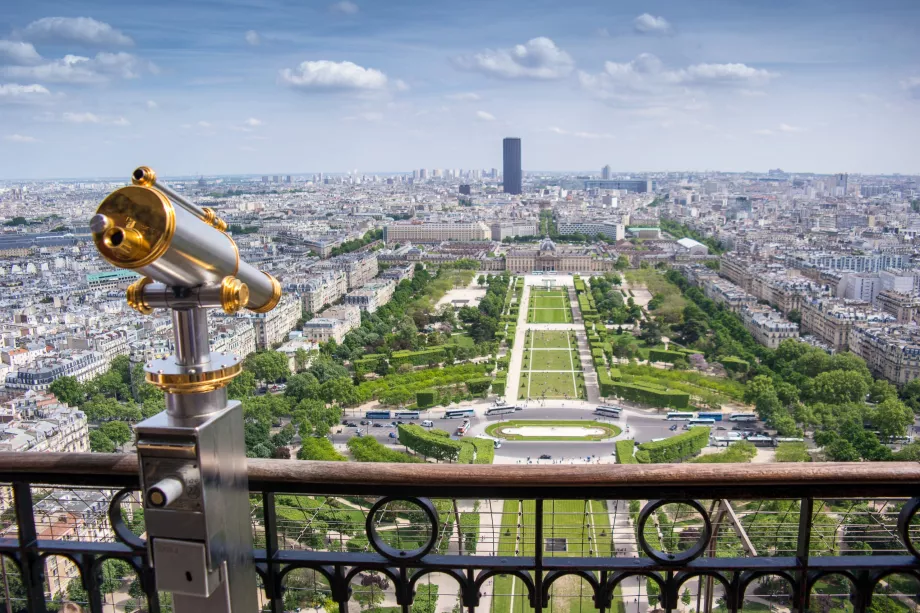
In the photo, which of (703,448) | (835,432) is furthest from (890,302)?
(703,448)

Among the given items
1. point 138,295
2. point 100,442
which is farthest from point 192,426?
point 100,442

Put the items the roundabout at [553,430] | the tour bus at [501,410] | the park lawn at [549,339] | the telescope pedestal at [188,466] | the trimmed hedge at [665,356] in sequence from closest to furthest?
the telescope pedestal at [188,466], the roundabout at [553,430], the tour bus at [501,410], the trimmed hedge at [665,356], the park lawn at [549,339]

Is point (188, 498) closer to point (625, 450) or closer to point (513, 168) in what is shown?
point (625, 450)

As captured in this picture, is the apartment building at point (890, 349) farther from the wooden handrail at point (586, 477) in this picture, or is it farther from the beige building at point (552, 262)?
the beige building at point (552, 262)

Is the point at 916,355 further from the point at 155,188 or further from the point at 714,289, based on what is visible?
the point at 155,188

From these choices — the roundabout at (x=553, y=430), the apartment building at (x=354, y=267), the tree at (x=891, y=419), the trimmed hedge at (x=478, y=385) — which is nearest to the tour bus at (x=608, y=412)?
the roundabout at (x=553, y=430)

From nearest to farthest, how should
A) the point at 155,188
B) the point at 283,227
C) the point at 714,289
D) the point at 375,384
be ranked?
the point at 155,188 < the point at 375,384 < the point at 714,289 < the point at 283,227
